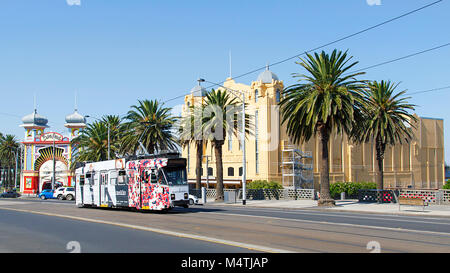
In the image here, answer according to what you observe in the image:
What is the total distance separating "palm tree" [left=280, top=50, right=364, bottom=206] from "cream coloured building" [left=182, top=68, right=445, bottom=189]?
14480 mm

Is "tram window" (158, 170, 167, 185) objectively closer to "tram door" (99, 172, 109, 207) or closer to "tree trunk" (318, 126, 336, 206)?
"tram door" (99, 172, 109, 207)

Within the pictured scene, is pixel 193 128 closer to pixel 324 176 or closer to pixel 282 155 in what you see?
pixel 324 176

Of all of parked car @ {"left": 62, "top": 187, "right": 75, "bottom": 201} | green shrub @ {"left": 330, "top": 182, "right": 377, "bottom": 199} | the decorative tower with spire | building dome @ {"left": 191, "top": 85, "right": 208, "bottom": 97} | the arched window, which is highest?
building dome @ {"left": 191, "top": 85, "right": 208, "bottom": 97}

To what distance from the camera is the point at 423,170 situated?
249 ft

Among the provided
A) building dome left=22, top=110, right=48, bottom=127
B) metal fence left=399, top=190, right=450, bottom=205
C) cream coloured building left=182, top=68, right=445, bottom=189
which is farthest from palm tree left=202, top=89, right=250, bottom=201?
building dome left=22, top=110, right=48, bottom=127

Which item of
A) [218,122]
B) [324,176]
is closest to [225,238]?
[324,176]

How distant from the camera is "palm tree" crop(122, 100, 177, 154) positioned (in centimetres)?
4619

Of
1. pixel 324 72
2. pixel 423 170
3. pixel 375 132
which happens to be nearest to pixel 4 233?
pixel 324 72

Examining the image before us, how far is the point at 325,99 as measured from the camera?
3072cm

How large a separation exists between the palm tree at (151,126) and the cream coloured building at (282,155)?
4.46 meters

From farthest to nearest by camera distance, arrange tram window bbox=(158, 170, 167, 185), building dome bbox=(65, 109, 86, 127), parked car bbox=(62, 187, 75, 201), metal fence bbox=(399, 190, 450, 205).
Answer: building dome bbox=(65, 109, 86, 127), parked car bbox=(62, 187, 75, 201), metal fence bbox=(399, 190, 450, 205), tram window bbox=(158, 170, 167, 185)

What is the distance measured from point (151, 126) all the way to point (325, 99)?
21355 millimetres

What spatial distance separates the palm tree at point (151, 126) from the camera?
46188mm
